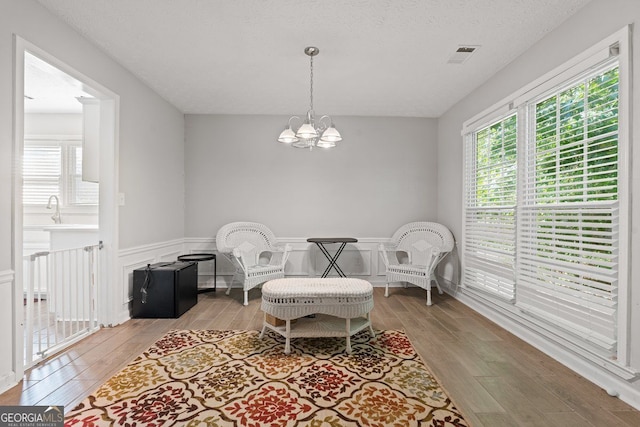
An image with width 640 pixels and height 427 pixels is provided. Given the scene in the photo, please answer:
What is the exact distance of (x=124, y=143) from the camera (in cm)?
349

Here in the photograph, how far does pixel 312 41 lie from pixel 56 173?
421cm

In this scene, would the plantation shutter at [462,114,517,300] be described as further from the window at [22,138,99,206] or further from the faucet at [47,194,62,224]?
the faucet at [47,194,62,224]

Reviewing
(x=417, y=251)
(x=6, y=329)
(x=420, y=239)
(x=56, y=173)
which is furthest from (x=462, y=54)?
(x=56, y=173)

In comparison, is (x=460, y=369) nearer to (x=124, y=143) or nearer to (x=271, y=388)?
(x=271, y=388)

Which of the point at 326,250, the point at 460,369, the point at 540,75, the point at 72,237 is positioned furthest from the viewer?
the point at 326,250

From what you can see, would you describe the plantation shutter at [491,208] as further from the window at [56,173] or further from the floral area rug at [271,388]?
the window at [56,173]

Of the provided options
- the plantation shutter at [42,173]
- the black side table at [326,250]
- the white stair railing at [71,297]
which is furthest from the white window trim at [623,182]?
the plantation shutter at [42,173]

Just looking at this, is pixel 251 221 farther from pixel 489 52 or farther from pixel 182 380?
pixel 489 52

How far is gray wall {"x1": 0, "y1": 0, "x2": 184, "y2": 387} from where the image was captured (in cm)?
212

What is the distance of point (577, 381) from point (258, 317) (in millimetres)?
2718

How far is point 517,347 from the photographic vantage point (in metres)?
2.83

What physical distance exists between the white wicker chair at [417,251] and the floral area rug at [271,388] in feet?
5.06

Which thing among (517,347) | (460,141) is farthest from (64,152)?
(517,347)

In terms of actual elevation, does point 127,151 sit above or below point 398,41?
below
